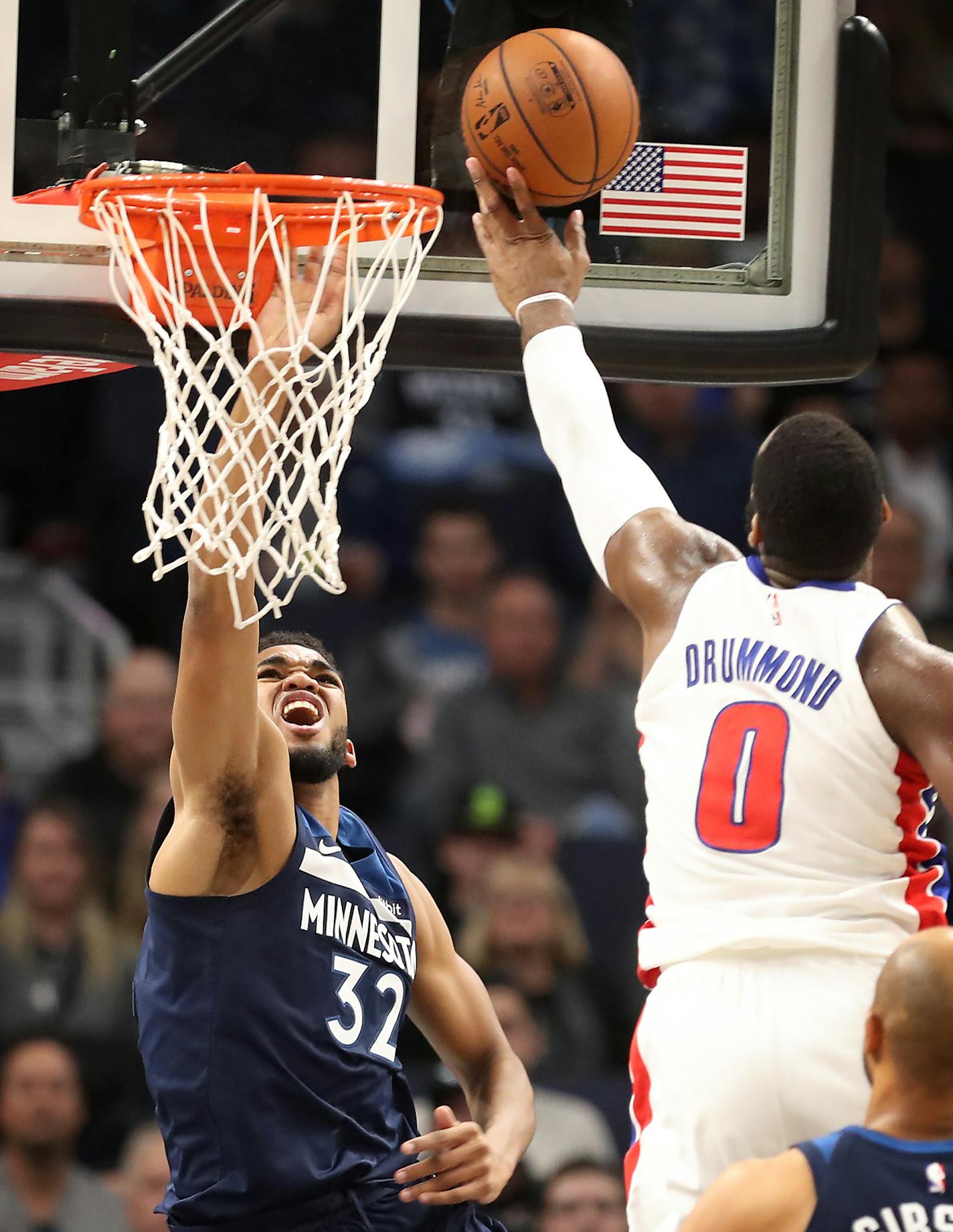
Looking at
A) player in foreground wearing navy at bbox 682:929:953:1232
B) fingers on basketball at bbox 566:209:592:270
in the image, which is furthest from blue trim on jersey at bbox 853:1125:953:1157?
fingers on basketball at bbox 566:209:592:270

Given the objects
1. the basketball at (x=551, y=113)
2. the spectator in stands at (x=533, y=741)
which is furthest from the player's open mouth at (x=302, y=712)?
the spectator in stands at (x=533, y=741)

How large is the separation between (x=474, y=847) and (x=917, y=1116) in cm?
380

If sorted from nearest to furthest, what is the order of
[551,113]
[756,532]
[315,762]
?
1. [756,532]
2. [551,113]
3. [315,762]

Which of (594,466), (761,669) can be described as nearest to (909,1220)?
(761,669)

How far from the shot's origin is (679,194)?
12.2ft

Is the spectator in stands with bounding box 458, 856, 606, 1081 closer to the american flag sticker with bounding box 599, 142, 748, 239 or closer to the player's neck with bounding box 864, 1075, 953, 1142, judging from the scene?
the american flag sticker with bounding box 599, 142, 748, 239

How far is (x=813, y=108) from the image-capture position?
3.82 meters

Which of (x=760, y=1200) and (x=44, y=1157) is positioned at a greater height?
(x=760, y=1200)

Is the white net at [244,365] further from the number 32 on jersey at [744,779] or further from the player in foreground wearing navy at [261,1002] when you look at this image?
the number 32 on jersey at [744,779]

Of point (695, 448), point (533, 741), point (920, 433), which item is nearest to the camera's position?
point (533, 741)

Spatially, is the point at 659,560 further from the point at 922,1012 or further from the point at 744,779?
the point at 922,1012

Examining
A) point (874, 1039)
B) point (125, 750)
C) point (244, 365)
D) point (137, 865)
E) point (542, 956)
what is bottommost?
point (542, 956)

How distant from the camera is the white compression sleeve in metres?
2.99

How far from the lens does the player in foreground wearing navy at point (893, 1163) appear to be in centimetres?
229
